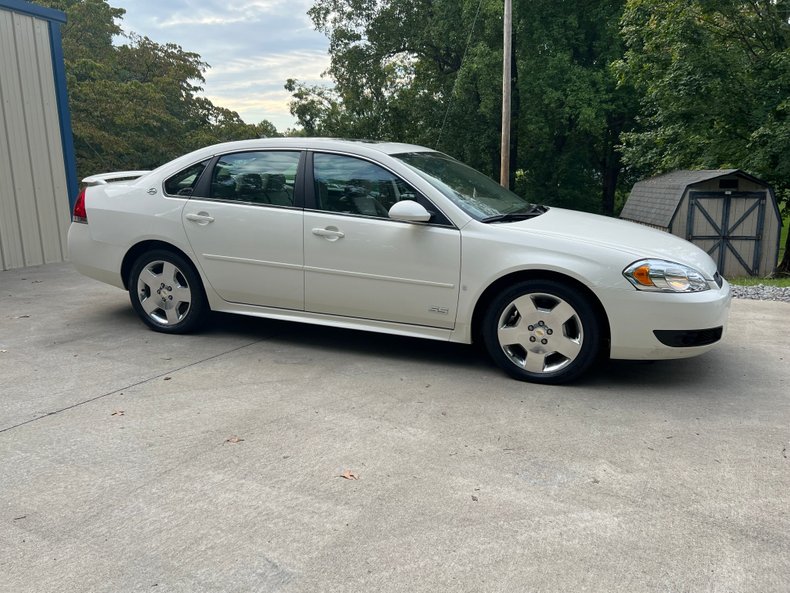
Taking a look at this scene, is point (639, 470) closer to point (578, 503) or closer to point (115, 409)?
point (578, 503)

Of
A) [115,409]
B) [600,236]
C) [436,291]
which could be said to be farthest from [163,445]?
[600,236]

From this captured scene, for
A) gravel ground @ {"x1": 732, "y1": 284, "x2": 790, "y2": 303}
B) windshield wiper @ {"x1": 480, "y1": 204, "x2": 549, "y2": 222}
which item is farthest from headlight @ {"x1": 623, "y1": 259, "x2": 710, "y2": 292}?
gravel ground @ {"x1": 732, "y1": 284, "x2": 790, "y2": 303}

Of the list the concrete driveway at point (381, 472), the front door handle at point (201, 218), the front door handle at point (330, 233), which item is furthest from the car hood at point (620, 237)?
the front door handle at point (201, 218)

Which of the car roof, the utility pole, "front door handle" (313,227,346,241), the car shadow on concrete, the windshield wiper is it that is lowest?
the car shadow on concrete

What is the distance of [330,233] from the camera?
488 centimetres

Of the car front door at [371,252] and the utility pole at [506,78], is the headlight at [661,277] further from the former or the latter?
the utility pole at [506,78]

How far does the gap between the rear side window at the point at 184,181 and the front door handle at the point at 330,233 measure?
4.10 ft

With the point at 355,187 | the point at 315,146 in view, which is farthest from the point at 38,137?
the point at 355,187

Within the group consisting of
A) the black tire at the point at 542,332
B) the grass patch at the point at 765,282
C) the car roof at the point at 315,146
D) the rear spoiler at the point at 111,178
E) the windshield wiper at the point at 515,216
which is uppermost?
the car roof at the point at 315,146

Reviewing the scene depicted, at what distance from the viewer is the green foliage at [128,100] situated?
25953 mm

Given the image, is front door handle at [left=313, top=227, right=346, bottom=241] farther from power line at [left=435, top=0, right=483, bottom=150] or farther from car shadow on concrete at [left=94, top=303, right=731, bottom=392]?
power line at [left=435, top=0, right=483, bottom=150]

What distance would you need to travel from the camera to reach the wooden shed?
1481cm

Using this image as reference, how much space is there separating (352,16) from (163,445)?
29050 millimetres

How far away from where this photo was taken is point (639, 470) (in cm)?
323
